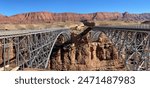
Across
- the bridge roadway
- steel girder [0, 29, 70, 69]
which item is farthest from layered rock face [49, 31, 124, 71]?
steel girder [0, 29, 70, 69]

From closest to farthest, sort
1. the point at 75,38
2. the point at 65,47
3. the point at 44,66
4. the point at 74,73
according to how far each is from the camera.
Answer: the point at 74,73 < the point at 44,66 < the point at 65,47 < the point at 75,38

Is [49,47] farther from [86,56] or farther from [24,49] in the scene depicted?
[24,49]

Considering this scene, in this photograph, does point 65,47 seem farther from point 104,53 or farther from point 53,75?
point 53,75

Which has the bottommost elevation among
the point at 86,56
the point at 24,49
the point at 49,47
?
the point at 86,56

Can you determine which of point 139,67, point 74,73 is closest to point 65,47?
point 139,67

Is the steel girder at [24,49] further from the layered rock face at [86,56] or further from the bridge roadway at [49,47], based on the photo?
the layered rock face at [86,56]

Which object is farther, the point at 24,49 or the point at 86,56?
the point at 86,56

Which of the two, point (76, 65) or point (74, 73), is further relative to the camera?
point (76, 65)

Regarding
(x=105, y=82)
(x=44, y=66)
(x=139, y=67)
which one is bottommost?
(x=44, y=66)

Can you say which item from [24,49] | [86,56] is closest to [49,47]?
[86,56]

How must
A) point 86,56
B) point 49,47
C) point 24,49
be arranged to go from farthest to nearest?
point 86,56 < point 49,47 < point 24,49
